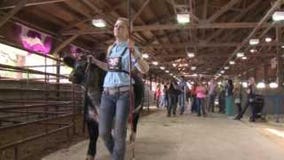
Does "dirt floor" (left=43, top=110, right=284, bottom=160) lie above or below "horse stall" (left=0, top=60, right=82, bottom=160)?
below

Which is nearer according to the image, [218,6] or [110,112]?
[110,112]

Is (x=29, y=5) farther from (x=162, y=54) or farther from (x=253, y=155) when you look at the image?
(x=162, y=54)

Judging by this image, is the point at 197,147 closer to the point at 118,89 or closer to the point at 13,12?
the point at 118,89

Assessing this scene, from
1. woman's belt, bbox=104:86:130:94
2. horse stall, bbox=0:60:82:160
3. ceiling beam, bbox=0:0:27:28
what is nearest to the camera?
woman's belt, bbox=104:86:130:94

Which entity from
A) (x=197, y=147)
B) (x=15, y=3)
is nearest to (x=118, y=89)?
(x=197, y=147)

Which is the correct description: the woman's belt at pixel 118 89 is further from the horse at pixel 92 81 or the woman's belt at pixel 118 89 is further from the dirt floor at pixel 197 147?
the dirt floor at pixel 197 147

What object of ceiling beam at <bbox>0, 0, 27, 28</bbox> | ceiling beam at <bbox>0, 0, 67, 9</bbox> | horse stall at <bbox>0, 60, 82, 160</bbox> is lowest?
horse stall at <bbox>0, 60, 82, 160</bbox>

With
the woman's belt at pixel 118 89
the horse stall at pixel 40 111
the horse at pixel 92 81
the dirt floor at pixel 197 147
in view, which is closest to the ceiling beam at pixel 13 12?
the horse stall at pixel 40 111

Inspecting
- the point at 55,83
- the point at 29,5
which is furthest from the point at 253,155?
the point at 29,5

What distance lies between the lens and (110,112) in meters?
5.24

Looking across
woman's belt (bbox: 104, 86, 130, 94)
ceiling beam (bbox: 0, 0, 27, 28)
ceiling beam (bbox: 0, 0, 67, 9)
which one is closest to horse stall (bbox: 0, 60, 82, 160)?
woman's belt (bbox: 104, 86, 130, 94)

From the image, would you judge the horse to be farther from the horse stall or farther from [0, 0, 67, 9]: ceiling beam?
[0, 0, 67, 9]: ceiling beam

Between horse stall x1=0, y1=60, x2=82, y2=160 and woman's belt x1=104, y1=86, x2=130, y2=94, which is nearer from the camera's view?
woman's belt x1=104, y1=86, x2=130, y2=94

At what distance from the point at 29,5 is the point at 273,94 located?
1060cm
